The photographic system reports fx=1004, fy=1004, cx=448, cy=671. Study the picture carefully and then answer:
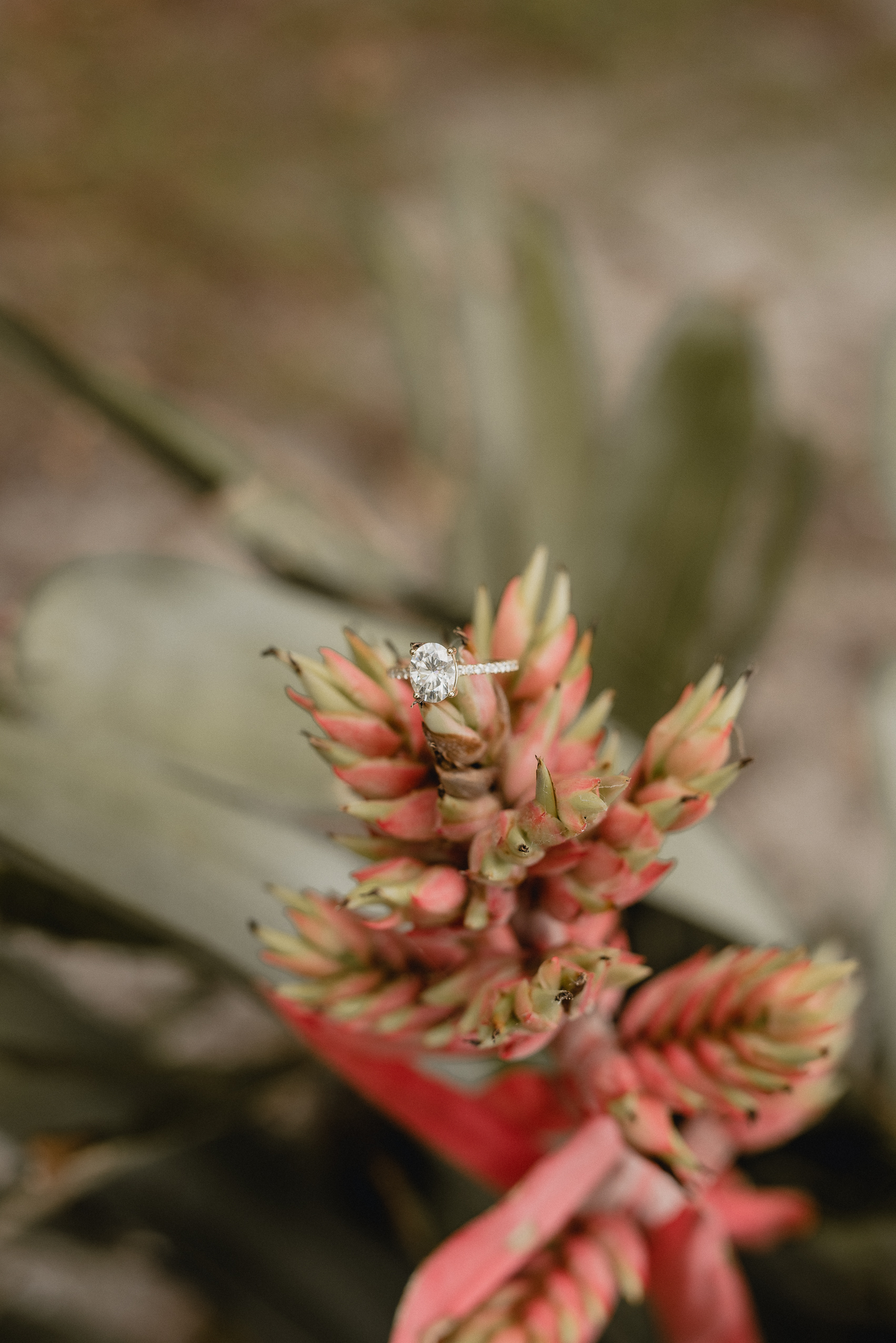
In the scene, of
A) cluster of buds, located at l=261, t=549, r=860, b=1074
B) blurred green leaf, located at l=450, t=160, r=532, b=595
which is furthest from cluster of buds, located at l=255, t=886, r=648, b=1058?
blurred green leaf, located at l=450, t=160, r=532, b=595

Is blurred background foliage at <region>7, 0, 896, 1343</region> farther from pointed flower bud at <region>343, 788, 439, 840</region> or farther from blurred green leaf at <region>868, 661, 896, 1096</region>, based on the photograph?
pointed flower bud at <region>343, 788, 439, 840</region>

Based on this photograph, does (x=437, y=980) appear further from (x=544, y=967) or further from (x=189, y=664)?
(x=189, y=664)

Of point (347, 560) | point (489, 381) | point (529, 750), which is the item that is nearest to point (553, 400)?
point (489, 381)

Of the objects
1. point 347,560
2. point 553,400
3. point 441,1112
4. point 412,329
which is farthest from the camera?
point 412,329

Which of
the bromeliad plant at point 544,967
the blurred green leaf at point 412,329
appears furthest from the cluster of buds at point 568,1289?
the blurred green leaf at point 412,329

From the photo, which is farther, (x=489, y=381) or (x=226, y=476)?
(x=489, y=381)

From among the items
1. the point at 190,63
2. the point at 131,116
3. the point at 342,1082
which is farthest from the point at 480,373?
the point at 190,63
